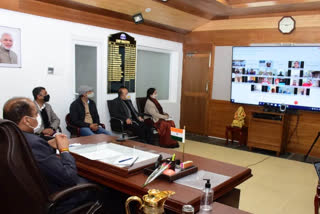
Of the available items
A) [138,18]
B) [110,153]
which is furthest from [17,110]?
[138,18]

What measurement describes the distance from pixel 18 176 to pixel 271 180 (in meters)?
3.41

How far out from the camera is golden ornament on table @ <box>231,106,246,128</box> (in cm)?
564

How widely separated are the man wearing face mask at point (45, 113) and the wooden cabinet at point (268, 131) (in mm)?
3470

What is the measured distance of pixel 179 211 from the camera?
1526mm

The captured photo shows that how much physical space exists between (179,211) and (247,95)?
4528mm

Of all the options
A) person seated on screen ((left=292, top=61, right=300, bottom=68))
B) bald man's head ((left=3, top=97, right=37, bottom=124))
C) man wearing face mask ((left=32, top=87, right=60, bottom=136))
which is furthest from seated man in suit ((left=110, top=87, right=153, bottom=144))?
bald man's head ((left=3, top=97, right=37, bottom=124))

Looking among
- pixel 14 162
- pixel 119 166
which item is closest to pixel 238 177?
pixel 119 166

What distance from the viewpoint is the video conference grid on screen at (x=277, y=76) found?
16.4 ft

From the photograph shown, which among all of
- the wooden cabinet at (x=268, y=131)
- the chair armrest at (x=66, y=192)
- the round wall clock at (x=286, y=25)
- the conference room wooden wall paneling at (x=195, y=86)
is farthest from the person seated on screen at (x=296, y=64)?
the chair armrest at (x=66, y=192)

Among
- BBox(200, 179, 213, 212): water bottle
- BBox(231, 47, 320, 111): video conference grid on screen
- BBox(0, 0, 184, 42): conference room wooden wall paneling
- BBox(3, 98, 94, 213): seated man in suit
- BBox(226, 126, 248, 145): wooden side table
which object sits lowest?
BBox(226, 126, 248, 145): wooden side table

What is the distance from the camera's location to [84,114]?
4.38 meters

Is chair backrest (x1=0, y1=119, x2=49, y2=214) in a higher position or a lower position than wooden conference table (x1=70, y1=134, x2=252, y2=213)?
higher

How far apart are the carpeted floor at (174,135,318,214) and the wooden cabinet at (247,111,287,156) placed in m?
0.17

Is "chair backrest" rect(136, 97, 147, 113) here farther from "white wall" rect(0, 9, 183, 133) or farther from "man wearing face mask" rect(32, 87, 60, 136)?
"man wearing face mask" rect(32, 87, 60, 136)
